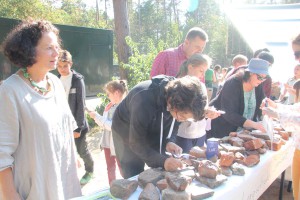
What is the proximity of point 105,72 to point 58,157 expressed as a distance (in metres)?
8.12

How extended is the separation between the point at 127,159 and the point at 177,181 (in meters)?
0.70

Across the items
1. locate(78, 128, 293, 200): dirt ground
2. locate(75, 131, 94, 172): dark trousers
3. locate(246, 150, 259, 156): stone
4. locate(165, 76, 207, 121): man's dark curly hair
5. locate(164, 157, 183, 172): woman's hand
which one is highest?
locate(165, 76, 207, 121): man's dark curly hair

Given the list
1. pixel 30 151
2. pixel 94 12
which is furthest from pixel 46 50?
pixel 94 12

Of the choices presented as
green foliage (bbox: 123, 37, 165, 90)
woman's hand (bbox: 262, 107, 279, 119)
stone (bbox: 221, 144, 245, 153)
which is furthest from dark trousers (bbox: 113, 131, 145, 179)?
green foliage (bbox: 123, 37, 165, 90)

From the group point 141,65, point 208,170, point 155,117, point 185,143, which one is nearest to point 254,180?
point 208,170

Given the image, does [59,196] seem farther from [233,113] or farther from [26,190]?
[233,113]

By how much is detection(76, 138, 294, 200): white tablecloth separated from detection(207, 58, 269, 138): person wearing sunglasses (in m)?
0.35

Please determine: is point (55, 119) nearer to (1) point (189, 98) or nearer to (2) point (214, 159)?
(1) point (189, 98)

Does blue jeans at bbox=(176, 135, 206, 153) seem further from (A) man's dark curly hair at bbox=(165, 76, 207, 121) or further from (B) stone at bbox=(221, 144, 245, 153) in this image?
(A) man's dark curly hair at bbox=(165, 76, 207, 121)

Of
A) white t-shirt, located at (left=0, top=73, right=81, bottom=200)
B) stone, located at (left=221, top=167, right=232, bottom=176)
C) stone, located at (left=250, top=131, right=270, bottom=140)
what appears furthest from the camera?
stone, located at (left=250, top=131, right=270, bottom=140)

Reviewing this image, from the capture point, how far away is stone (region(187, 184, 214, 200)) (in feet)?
5.22

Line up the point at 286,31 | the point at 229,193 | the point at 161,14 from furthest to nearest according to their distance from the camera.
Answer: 1. the point at 161,14
2. the point at 286,31
3. the point at 229,193

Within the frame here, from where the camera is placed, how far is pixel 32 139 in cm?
150

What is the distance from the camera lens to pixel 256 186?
2.15 metres
